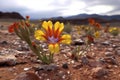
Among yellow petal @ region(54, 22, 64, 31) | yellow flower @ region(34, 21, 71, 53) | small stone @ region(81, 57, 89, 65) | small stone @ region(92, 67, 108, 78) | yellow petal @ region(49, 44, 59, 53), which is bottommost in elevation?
small stone @ region(92, 67, 108, 78)

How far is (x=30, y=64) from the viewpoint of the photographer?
17.0 feet

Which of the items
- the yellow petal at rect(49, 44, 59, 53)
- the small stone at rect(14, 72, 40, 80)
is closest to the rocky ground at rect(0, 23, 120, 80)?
the small stone at rect(14, 72, 40, 80)

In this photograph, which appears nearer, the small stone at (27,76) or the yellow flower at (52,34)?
the small stone at (27,76)

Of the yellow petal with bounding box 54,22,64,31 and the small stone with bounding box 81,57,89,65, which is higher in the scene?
the yellow petal with bounding box 54,22,64,31

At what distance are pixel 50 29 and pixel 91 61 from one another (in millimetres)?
1340

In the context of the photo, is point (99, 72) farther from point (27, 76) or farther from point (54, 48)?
point (27, 76)

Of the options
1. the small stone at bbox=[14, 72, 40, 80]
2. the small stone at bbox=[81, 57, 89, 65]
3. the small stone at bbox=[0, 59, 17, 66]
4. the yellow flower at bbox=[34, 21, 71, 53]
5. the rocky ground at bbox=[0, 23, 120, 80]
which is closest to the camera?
the small stone at bbox=[14, 72, 40, 80]

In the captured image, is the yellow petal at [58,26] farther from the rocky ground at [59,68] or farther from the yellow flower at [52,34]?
the rocky ground at [59,68]

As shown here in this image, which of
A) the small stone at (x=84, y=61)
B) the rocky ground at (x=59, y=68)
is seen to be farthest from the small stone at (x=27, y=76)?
the small stone at (x=84, y=61)

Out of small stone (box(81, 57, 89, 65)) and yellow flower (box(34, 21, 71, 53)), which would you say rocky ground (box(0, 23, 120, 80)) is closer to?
small stone (box(81, 57, 89, 65))

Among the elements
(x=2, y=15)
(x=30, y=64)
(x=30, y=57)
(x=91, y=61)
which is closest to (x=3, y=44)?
(x=30, y=57)

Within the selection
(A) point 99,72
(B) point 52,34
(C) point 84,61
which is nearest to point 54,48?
(B) point 52,34

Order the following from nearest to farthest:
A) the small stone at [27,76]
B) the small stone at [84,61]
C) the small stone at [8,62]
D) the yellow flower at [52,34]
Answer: the small stone at [27,76] < the yellow flower at [52,34] < the small stone at [8,62] < the small stone at [84,61]

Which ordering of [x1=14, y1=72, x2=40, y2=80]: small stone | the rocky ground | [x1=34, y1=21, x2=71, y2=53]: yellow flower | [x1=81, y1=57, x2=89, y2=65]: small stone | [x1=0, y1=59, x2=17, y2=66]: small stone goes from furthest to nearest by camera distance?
[x1=81, y1=57, x2=89, y2=65]: small stone → [x1=0, y1=59, x2=17, y2=66]: small stone → the rocky ground → [x1=34, y1=21, x2=71, y2=53]: yellow flower → [x1=14, y1=72, x2=40, y2=80]: small stone
